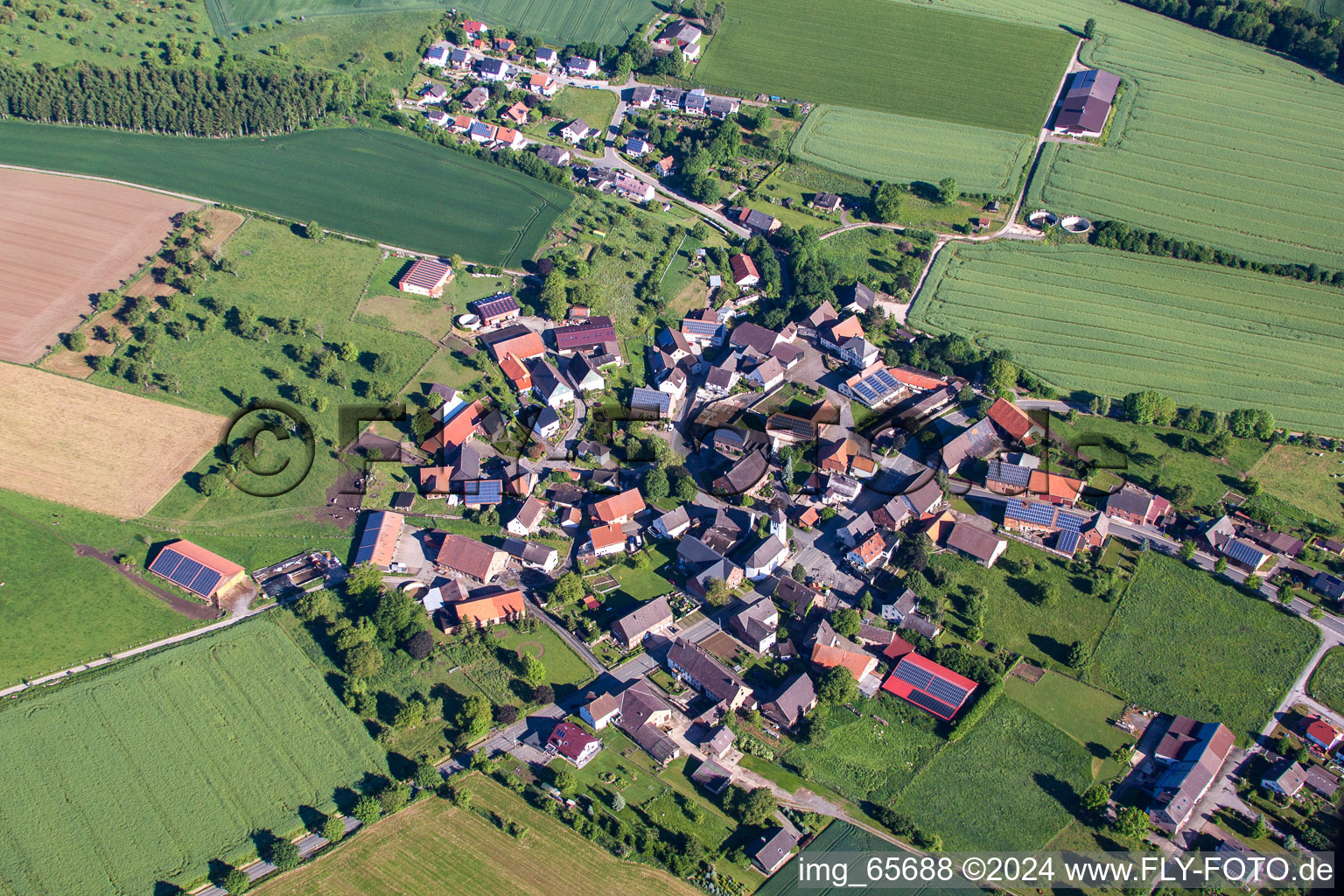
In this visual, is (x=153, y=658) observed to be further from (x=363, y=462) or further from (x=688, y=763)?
(x=688, y=763)

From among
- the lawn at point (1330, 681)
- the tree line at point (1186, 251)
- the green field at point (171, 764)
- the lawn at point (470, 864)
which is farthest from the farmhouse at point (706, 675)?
the tree line at point (1186, 251)

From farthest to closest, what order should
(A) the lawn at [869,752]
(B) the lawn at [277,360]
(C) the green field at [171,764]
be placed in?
(B) the lawn at [277,360] < (A) the lawn at [869,752] < (C) the green field at [171,764]

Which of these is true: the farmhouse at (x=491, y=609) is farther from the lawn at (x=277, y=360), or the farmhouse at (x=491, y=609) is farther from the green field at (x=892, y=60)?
the green field at (x=892, y=60)

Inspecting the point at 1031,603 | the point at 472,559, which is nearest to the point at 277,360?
the point at 472,559

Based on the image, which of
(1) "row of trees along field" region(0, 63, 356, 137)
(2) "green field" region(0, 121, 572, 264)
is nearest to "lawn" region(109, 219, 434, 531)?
(2) "green field" region(0, 121, 572, 264)

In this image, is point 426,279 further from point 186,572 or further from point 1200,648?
point 1200,648
